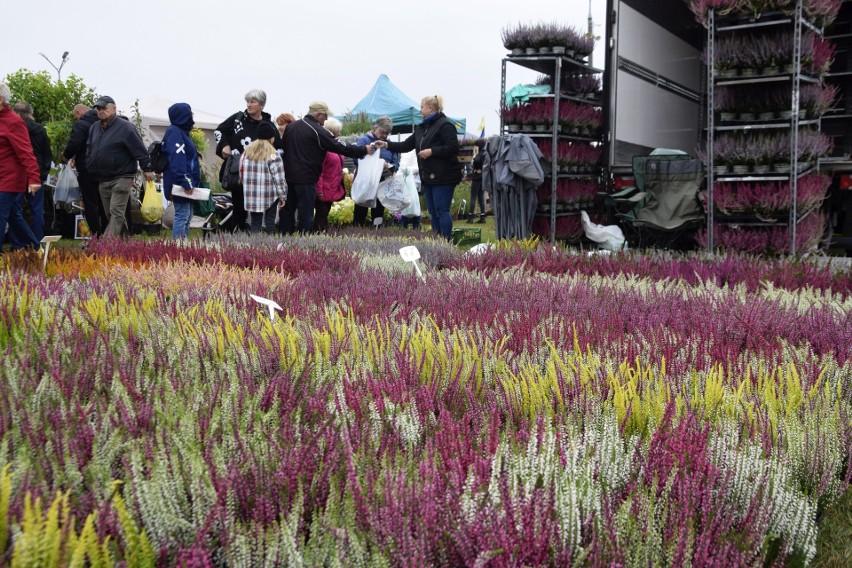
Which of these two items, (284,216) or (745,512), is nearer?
(745,512)

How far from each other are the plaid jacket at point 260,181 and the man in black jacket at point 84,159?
98.1 inches

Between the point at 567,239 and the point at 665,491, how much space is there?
9390 mm

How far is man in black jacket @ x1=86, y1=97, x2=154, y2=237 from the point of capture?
33.7 feet

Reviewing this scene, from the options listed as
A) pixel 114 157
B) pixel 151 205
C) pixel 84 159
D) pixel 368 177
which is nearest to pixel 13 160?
pixel 114 157

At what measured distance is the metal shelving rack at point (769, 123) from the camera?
8.77 meters

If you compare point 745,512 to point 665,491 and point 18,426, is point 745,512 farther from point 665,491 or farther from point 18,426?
point 18,426

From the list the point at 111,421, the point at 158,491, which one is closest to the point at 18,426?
the point at 111,421

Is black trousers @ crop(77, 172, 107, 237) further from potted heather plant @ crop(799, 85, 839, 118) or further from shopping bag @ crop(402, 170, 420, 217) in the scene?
potted heather plant @ crop(799, 85, 839, 118)

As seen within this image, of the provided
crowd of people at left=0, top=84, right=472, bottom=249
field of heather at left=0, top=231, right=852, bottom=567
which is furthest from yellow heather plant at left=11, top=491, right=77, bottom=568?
crowd of people at left=0, top=84, right=472, bottom=249

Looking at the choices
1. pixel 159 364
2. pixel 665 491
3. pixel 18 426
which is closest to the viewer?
pixel 665 491

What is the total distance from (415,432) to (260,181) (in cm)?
868

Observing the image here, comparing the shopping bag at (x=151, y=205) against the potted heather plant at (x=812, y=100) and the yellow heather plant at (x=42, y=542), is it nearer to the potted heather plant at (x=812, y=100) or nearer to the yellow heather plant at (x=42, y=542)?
the potted heather plant at (x=812, y=100)

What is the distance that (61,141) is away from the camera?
14508 millimetres

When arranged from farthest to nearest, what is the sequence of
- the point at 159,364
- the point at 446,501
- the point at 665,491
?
the point at 159,364 → the point at 665,491 → the point at 446,501
